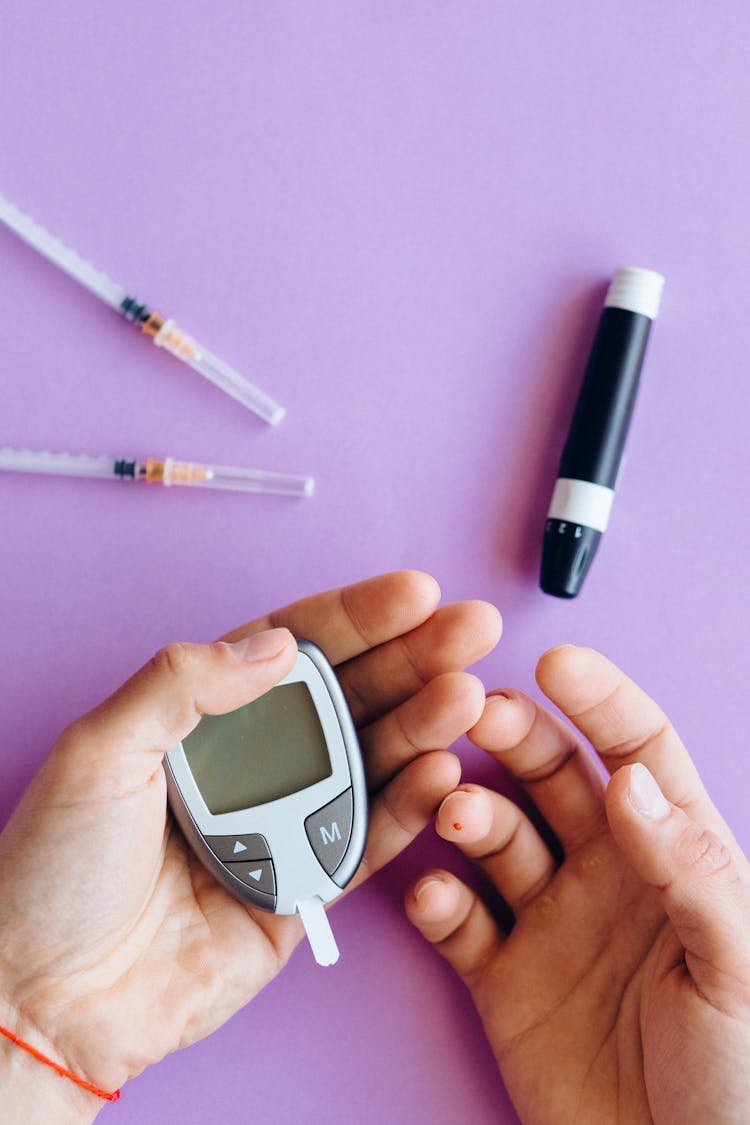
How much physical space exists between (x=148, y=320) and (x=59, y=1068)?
0.70 m

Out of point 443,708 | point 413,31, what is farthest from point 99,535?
point 413,31

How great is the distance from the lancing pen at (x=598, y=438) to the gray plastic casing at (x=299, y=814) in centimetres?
27

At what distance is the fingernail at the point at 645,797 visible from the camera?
33.7 inches

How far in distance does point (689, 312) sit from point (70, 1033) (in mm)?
915

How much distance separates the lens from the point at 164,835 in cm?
95

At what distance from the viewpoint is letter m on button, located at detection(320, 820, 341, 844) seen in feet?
3.05

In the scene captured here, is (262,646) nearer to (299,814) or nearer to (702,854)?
(299,814)

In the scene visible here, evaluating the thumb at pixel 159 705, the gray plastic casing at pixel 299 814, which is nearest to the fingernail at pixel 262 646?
the thumb at pixel 159 705

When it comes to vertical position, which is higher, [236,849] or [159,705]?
[159,705]

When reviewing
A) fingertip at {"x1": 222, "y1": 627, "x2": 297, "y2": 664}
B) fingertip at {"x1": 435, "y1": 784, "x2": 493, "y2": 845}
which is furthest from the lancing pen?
fingertip at {"x1": 222, "y1": 627, "x2": 297, "y2": 664}

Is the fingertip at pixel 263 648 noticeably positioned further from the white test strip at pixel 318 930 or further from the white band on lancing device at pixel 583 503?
the white band on lancing device at pixel 583 503

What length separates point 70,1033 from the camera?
0.89 metres

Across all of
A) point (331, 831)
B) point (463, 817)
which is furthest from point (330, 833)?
point (463, 817)

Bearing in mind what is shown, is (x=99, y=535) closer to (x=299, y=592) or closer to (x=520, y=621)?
(x=299, y=592)
